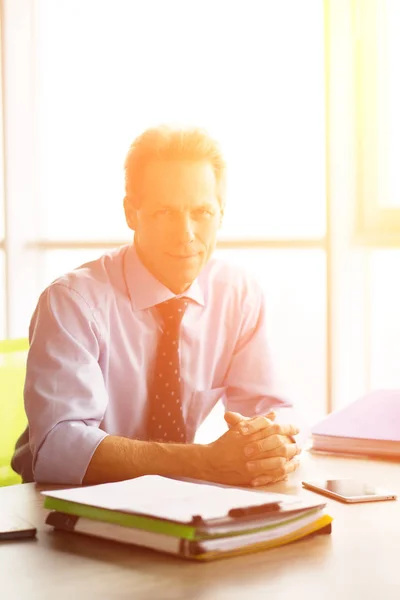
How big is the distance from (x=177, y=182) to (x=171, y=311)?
0.94ft

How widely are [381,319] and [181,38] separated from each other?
4.45 ft

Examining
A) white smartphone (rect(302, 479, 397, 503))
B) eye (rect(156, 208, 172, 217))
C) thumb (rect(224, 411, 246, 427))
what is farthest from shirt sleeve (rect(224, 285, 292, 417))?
white smartphone (rect(302, 479, 397, 503))

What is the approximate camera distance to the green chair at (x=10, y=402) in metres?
2.20

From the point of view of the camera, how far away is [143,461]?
5.47 ft

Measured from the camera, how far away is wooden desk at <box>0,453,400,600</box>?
1021 mm

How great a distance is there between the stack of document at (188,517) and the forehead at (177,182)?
3.05ft

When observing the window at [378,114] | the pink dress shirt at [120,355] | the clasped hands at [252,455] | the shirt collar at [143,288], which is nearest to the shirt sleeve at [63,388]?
the pink dress shirt at [120,355]

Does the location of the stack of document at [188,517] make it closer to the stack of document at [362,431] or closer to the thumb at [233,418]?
the thumb at [233,418]

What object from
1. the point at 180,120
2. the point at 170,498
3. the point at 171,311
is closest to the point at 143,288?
the point at 171,311

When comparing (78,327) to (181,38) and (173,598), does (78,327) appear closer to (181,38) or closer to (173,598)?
(173,598)

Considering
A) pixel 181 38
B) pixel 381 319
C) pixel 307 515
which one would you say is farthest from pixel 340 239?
pixel 307 515

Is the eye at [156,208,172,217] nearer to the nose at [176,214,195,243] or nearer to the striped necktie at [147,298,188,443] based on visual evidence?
the nose at [176,214,195,243]

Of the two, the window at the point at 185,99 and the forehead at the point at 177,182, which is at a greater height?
the window at the point at 185,99

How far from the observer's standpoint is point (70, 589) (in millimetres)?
1034
